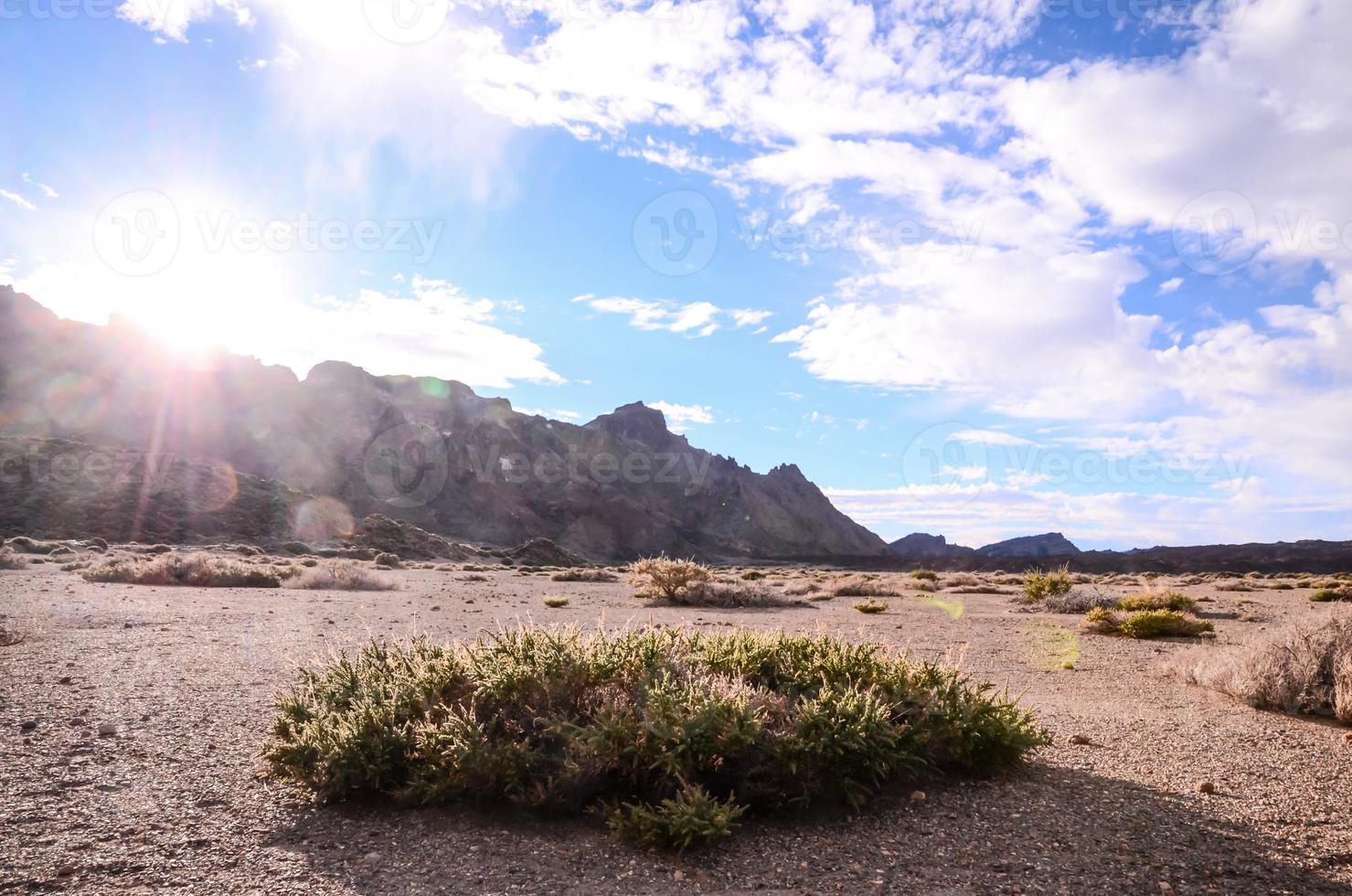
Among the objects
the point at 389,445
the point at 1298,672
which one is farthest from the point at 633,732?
the point at 389,445

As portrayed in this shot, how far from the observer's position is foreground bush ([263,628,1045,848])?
4.50m

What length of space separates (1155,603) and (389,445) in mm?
83833

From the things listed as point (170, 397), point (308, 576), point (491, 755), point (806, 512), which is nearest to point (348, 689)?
point (491, 755)

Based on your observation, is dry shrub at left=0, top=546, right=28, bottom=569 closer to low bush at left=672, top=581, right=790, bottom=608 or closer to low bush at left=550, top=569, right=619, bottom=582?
low bush at left=550, top=569, right=619, bottom=582

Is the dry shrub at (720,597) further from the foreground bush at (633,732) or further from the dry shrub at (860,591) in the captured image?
the foreground bush at (633,732)

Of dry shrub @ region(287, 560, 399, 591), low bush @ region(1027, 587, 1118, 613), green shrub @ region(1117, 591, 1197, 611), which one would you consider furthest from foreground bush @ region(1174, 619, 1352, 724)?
dry shrub @ region(287, 560, 399, 591)

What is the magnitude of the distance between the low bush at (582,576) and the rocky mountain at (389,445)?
33.9 m

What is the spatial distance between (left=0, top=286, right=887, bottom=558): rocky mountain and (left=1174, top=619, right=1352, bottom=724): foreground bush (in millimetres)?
55219

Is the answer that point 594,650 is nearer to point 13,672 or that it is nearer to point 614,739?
point 614,739

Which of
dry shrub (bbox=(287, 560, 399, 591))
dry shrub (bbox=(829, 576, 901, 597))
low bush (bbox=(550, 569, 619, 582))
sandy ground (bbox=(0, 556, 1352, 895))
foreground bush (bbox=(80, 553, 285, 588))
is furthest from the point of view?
low bush (bbox=(550, 569, 619, 582))

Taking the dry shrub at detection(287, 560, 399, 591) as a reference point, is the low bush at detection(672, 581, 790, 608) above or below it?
above

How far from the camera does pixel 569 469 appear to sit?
109000 millimetres

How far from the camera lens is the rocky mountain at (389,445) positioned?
236 ft

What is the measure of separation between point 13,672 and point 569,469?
101320 millimetres
